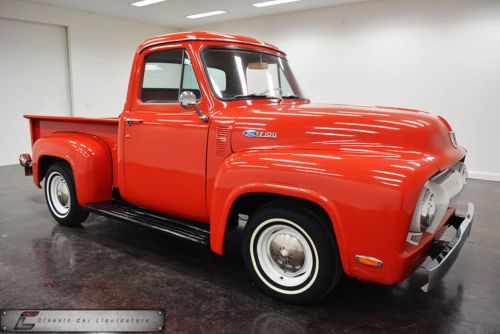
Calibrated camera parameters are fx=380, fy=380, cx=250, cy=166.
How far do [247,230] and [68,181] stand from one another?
89.1 inches

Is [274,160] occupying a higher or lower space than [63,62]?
lower

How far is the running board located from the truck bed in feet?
1.01

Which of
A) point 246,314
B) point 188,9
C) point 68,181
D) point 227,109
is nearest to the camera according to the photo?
point 246,314

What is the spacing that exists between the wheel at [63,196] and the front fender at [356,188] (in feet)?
7.68

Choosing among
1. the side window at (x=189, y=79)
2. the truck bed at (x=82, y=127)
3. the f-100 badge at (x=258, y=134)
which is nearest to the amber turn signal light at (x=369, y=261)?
the f-100 badge at (x=258, y=134)

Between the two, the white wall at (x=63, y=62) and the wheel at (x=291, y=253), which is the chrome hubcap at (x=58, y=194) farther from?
the white wall at (x=63, y=62)

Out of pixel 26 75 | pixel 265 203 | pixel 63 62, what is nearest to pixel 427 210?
pixel 265 203

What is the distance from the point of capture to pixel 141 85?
3449 millimetres

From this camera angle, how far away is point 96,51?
9828mm

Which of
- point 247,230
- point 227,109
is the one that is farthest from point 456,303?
point 227,109

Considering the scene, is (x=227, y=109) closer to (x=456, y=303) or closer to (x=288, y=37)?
(x=456, y=303)

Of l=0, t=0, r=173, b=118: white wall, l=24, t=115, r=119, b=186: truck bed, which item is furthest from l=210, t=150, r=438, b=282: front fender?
l=0, t=0, r=173, b=118: white wall

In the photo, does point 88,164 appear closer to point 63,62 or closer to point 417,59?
point 417,59

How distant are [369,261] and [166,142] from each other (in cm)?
183
